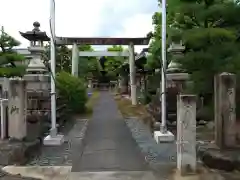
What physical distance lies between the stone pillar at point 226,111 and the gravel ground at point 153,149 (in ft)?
4.24

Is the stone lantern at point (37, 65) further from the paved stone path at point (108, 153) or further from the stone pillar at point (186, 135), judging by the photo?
the stone pillar at point (186, 135)

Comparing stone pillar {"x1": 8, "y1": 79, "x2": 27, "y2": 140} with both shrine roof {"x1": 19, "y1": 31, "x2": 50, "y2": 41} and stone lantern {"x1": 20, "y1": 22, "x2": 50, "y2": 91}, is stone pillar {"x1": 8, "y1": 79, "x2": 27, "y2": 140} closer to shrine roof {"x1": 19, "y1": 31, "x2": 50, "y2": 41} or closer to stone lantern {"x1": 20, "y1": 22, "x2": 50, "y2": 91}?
stone lantern {"x1": 20, "y1": 22, "x2": 50, "y2": 91}

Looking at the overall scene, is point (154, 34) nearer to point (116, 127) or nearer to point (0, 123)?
point (116, 127)

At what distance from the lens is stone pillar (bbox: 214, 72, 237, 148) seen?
28.3 ft

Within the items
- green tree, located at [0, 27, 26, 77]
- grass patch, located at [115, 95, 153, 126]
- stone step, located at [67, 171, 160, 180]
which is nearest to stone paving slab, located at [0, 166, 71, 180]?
stone step, located at [67, 171, 160, 180]

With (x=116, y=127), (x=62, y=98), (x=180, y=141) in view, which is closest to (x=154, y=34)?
(x=62, y=98)

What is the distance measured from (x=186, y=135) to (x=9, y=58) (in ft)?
52.1

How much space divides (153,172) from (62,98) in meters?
10.8

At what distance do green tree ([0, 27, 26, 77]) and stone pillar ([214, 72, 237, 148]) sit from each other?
46.3 ft

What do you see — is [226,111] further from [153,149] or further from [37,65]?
[37,65]

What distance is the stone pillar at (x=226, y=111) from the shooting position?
8.62 metres

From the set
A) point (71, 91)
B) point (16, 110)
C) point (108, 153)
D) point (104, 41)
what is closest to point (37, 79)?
point (71, 91)

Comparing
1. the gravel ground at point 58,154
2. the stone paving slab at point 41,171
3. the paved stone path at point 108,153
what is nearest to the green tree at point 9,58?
the paved stone path at point 108,153

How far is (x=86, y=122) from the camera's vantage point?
17.4m
